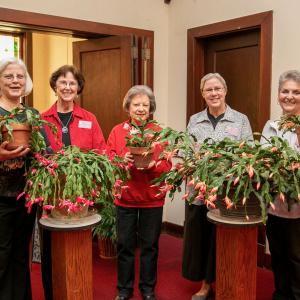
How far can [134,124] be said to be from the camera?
8.64ft

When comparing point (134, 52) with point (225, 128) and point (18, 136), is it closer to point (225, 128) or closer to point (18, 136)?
point (225, 128)

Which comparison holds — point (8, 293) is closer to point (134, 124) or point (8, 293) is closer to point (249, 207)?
point (134, 124)

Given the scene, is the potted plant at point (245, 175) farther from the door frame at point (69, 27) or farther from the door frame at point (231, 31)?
the door frame at point (69, 27)

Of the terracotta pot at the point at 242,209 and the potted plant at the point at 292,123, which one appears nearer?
the terracotta pot at the point at 242,209

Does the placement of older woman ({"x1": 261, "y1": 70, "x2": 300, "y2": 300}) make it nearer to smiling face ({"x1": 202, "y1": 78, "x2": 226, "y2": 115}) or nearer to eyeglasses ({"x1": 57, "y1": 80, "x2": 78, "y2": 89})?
smiling face ({"x1": 202, "y1": 78, "x2": 226, "y2": 115})

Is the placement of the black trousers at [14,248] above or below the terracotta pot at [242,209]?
below

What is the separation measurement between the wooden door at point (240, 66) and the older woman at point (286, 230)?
3.52ft

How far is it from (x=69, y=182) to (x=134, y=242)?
0.99 meters

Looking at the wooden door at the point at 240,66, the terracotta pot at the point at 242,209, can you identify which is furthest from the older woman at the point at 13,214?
the wooden door at the point at 240,66

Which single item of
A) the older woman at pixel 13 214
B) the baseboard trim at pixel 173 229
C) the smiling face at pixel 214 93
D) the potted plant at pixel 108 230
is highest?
the smiling face at pixel 214 93

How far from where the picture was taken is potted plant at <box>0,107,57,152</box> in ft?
6.67

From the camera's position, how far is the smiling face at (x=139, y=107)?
275 cm

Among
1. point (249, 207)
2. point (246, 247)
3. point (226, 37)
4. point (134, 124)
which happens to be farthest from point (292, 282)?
point (226, 37)

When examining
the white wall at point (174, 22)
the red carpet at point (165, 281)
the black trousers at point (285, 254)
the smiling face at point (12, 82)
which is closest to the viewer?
the smiling face at point (12, 82)
